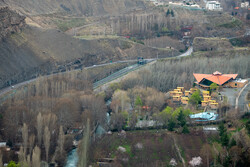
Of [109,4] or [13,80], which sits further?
[109,4]

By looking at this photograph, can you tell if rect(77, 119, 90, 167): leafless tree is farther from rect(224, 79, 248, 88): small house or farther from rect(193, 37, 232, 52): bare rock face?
rect(193, 37, 232, 52): bare rock face

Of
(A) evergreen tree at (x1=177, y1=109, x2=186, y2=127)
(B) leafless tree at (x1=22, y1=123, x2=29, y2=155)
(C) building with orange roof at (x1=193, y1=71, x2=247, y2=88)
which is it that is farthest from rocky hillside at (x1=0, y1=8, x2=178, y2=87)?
(A) evergreen tree at (x1=177, y1=109, x2=186, y2=127)

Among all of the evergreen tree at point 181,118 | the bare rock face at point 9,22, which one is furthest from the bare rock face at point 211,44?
the evergreen tree at point 181,118

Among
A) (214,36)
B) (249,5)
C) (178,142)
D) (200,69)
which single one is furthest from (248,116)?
(249,5)

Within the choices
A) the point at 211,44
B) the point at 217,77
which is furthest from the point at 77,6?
the point at 217,77

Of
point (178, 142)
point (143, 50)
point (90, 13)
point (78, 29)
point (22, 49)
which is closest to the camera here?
point (178, 142)

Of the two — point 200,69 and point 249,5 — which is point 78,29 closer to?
point 200,69

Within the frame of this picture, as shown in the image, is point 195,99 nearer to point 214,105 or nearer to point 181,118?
point 214,105
